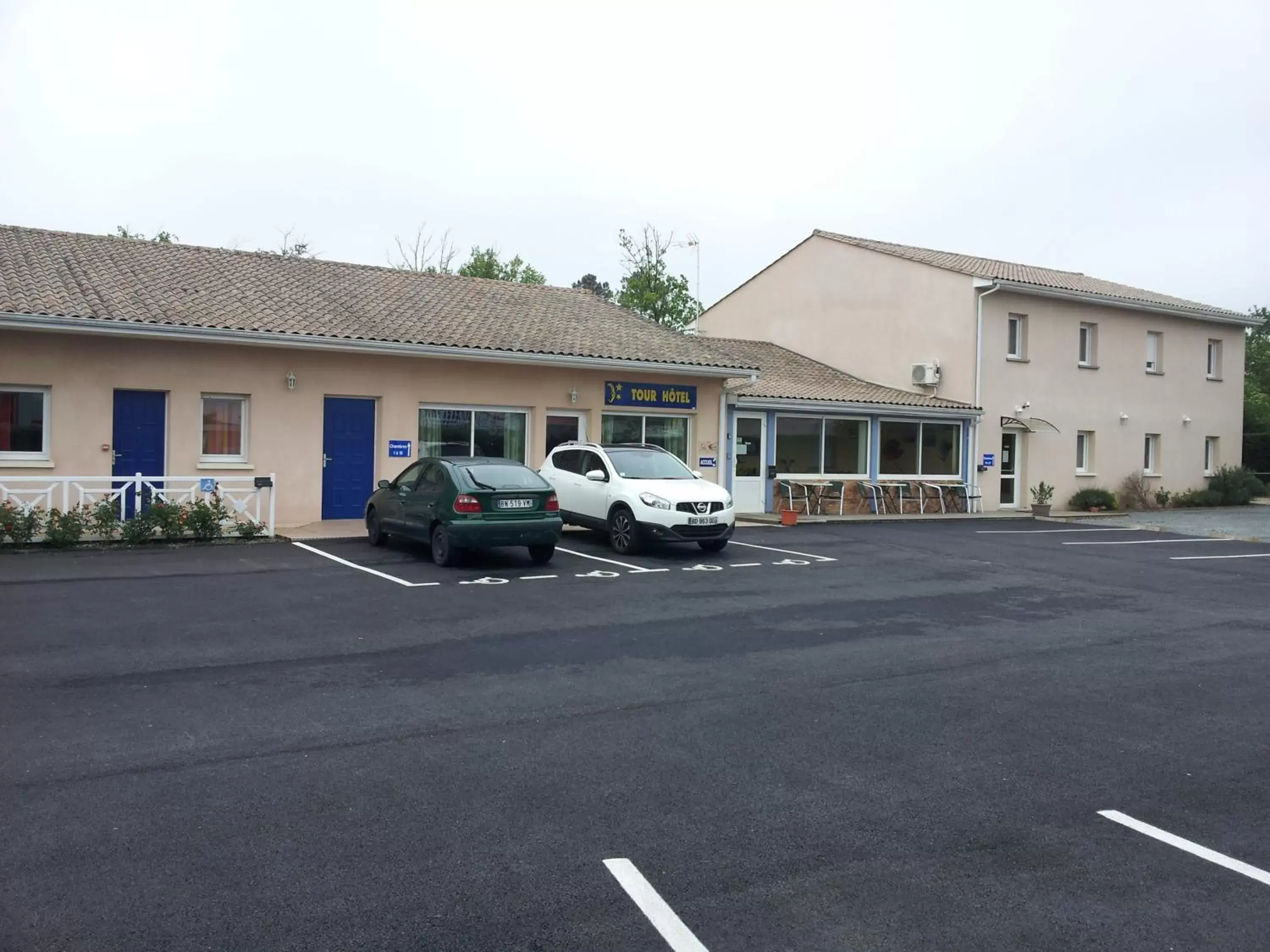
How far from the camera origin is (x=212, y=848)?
14.1 feet

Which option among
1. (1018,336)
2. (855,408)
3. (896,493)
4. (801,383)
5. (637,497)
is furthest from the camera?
(1018,336)

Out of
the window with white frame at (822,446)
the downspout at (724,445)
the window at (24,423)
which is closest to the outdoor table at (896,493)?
the window with white frame at (822,446)

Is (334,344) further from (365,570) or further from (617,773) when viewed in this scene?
(617,773)

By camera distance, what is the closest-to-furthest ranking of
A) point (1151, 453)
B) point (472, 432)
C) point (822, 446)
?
1. point (472, 432)
2. point (822, 446)
3. point (1151, 453)

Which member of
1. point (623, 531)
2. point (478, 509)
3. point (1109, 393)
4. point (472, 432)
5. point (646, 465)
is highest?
point (1109, 393)

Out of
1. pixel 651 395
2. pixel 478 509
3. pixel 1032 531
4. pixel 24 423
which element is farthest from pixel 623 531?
pixel 1032 531

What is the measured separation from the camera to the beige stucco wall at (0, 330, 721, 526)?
1605 centimetres

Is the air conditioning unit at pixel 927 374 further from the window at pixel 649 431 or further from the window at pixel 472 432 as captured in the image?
the window at pixel 472 432

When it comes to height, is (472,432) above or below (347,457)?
above

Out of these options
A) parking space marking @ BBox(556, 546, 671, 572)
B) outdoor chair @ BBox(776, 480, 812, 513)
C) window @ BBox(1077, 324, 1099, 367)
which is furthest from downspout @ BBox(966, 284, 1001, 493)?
parking space marking @ BBox(556, 546, 671, 572)

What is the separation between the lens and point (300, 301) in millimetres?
19375

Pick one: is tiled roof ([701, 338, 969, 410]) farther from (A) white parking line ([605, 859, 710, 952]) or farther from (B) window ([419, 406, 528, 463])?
(A) white parking line ([605, 859, 710, 952])

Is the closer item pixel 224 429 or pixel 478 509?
pixel 478 509

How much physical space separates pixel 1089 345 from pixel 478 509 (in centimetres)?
2213
